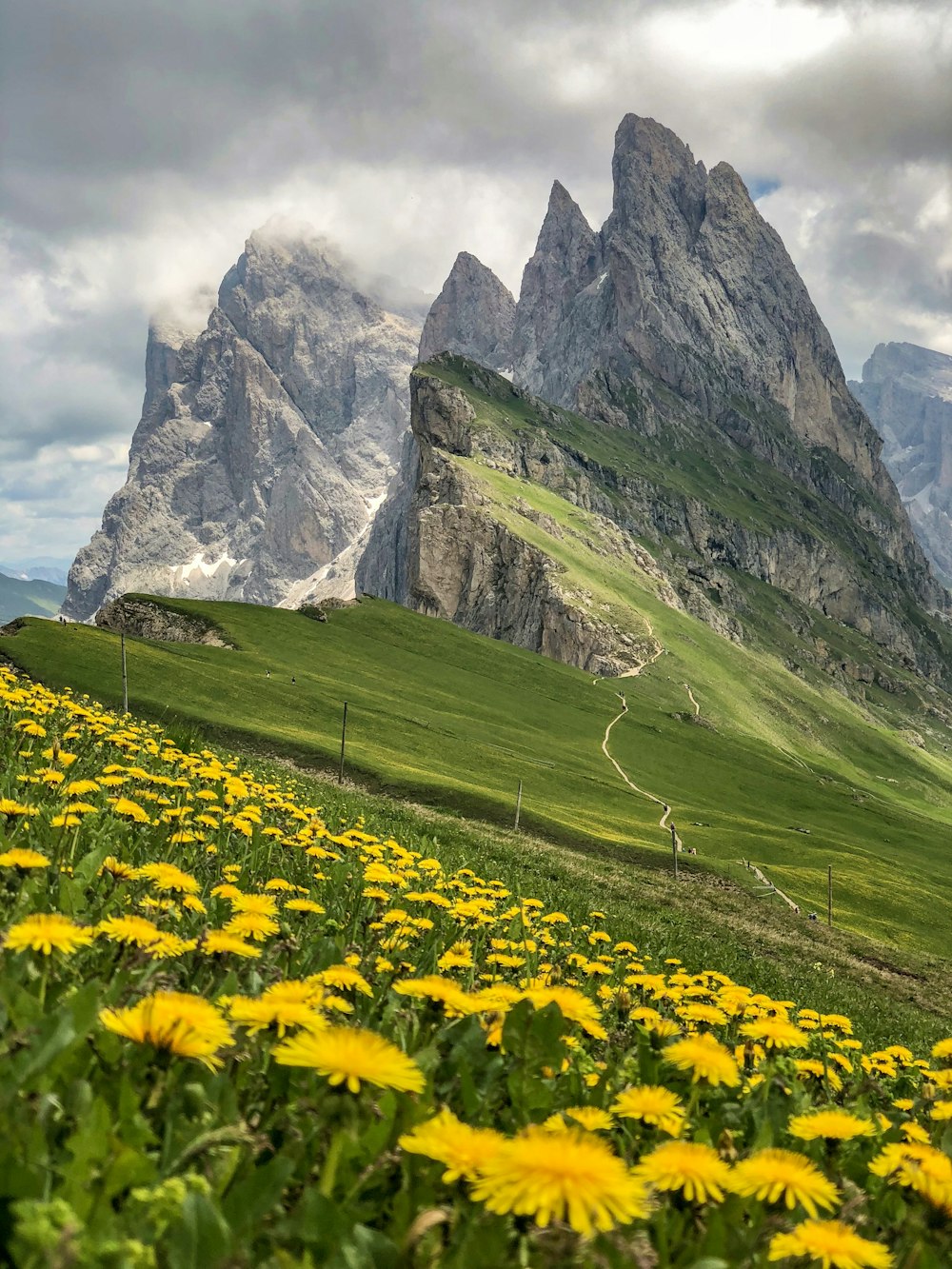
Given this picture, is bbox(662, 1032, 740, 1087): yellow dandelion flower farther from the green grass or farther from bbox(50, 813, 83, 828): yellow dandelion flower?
the green grass

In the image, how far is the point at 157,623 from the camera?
375 ft

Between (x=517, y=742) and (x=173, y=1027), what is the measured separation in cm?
10694

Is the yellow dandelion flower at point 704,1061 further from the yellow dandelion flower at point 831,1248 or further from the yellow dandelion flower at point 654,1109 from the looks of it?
the yellow dandelion flower at point 831,1248

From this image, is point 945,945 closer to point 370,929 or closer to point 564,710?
point 370,929

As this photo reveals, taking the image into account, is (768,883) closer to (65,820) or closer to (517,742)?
(517,742)

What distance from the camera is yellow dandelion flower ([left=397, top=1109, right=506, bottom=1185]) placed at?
2.19 meters

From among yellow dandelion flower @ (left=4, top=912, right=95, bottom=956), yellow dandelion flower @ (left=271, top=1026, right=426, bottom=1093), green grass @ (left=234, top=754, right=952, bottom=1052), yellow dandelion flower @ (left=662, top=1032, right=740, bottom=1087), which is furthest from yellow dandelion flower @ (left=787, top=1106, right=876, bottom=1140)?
green grass @ (left=234, top=754, right=952, bottom=1052)

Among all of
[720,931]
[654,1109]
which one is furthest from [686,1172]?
[720,931]

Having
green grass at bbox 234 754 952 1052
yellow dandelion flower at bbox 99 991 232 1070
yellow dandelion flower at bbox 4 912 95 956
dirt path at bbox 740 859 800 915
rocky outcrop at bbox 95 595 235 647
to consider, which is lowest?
dirt path at bbox 740 859 800 915

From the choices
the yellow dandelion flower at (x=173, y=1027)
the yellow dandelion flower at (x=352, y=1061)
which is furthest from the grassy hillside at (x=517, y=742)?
the yellow dandelion flower at (x=352, y=1061)

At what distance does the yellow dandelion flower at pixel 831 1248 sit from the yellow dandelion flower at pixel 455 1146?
0.76 m

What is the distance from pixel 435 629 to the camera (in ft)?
538

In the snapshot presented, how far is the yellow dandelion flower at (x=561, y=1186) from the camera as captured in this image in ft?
6.04

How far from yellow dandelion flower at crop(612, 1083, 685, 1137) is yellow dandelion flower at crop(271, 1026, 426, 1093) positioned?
1.01m
